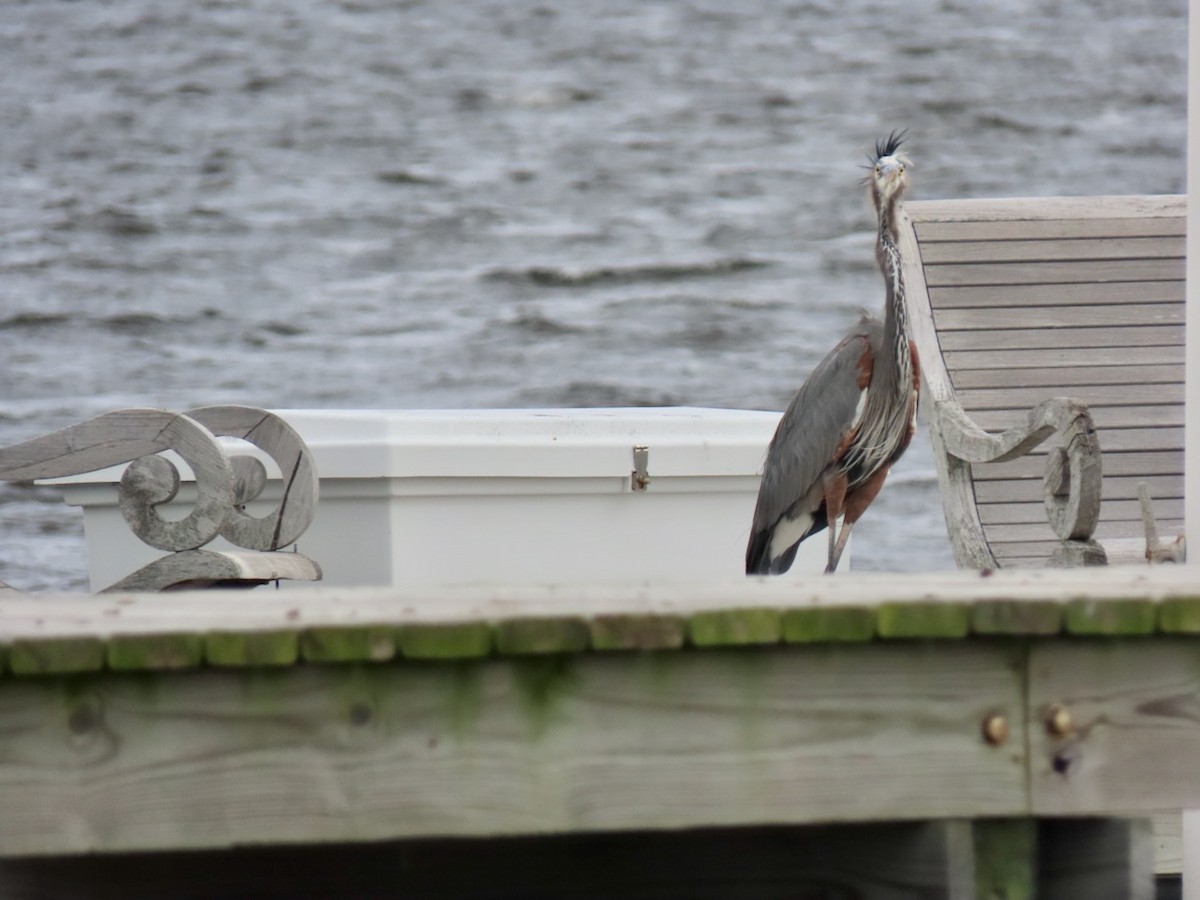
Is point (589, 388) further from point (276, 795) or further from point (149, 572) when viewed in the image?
point (276, 795)

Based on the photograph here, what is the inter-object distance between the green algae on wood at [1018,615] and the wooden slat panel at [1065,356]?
2.61 metres

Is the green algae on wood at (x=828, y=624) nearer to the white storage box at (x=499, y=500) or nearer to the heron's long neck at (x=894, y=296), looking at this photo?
the white storage box at (x=499, y=500)

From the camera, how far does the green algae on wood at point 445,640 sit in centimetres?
121

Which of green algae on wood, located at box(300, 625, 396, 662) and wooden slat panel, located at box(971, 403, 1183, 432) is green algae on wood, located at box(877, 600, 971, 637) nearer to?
green algae on wood, located at box(300, 625, 396, 662)

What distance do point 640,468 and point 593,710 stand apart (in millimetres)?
1865

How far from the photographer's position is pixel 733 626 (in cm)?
122

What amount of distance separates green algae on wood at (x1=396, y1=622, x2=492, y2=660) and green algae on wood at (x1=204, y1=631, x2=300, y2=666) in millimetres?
81

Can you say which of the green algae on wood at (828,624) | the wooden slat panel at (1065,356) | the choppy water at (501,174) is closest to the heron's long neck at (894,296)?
the wooden slat panel at (1065,356)


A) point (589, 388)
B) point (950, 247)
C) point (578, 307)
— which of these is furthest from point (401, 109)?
point (950, 247)

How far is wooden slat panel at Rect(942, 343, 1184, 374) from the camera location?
3.83 m

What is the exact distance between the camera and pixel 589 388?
29.1 ft

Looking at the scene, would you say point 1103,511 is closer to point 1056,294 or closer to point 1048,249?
point 1056,294

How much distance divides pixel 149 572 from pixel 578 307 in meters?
7.92

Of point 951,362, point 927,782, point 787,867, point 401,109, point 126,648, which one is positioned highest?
point 401,109
